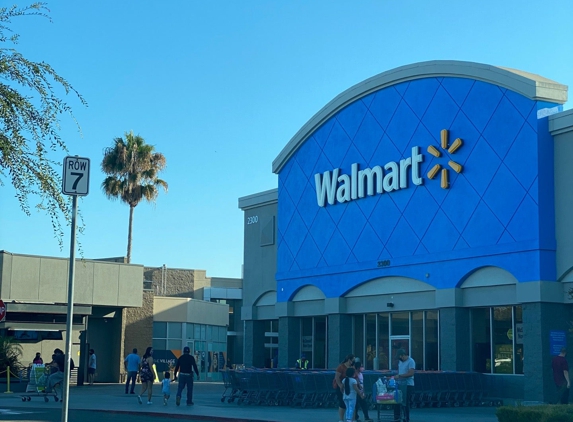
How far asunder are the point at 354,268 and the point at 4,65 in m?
25.1

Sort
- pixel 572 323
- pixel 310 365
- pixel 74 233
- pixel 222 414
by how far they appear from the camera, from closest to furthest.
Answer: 1. pixel 74 233
2. pixel 222 414
3. pixel 572 323
4. pixel 310 365

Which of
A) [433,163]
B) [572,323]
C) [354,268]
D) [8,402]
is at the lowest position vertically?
[8,402]

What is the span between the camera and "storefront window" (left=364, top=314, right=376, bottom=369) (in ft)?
116

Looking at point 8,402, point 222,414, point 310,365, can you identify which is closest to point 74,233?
point 222,414

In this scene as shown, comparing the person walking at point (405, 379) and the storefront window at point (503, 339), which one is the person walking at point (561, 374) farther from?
the person walking at point (405, 379)

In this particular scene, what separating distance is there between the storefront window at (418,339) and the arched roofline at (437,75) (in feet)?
30.0

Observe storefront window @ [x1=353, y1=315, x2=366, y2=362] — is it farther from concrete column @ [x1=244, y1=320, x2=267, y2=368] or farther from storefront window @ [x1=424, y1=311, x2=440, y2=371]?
concrete column @ [x1=244, y1=320, x2=267, y2=368]

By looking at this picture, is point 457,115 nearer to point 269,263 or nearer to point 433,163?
point 433,163

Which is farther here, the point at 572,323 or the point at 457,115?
the point at 457,115

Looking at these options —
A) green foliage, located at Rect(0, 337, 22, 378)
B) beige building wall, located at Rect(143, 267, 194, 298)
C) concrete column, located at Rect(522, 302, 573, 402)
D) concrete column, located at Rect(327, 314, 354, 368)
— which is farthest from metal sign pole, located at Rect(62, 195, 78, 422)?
beige building wall, located at Rect(143, 267, 194, 298)

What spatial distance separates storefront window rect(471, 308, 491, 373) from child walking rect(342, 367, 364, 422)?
37.3 ft

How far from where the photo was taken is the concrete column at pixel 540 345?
1037 inches

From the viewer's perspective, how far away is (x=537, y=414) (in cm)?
1508

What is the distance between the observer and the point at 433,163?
31.5 m
